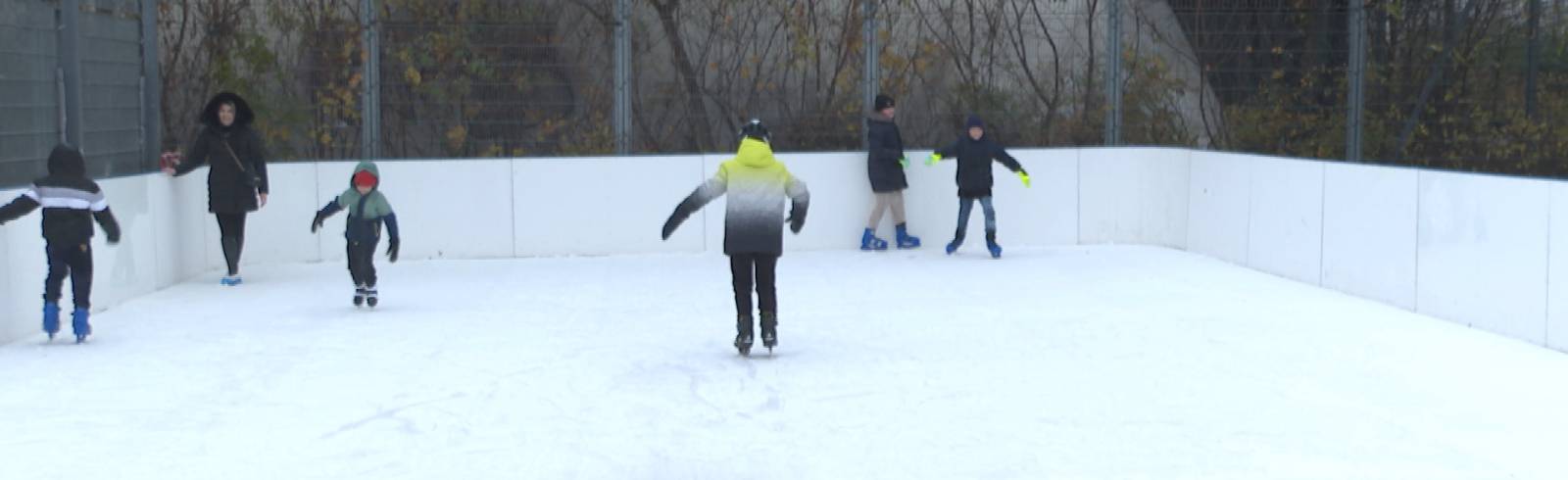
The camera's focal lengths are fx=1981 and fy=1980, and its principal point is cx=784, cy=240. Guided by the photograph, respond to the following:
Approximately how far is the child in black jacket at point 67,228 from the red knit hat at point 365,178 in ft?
6.14

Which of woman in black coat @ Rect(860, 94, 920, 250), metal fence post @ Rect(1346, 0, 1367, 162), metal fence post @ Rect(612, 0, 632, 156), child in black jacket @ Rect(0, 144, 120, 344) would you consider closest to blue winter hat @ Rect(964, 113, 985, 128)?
woman in black coat @ Rect(860, 94, 920, 250)

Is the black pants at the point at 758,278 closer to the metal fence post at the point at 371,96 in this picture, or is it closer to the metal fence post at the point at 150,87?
the metal fence post at the point at 150,87

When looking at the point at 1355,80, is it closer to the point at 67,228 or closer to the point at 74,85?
the point at 74,85

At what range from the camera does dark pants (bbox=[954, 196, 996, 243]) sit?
53.8 feet

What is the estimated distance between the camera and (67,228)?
36.1ft

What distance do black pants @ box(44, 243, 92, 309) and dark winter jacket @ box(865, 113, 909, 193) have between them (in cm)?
776

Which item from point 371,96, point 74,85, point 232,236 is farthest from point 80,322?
point 371,96

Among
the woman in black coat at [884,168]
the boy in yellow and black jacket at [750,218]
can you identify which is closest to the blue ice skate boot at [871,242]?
the woman in black coat at [884,168]

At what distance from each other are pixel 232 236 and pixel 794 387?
22.5 feet

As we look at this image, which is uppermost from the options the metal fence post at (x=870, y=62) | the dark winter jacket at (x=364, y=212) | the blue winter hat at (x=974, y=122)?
the metal fence post at (x=870, y=62)

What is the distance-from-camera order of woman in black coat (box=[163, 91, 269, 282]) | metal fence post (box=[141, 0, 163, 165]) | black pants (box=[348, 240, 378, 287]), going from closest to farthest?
black pants (box=[348, 240, 378, 287]), woman in black coat (box=[163, 91, 269, 282]), metal fence post (box=[141, 0, 163, 165])

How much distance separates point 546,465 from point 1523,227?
620 cm

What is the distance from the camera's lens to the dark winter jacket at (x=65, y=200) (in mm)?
10984

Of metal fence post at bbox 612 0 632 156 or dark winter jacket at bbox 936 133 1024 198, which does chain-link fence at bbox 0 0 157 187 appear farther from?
dark winter jacket at bbox 936 133 1024 198
